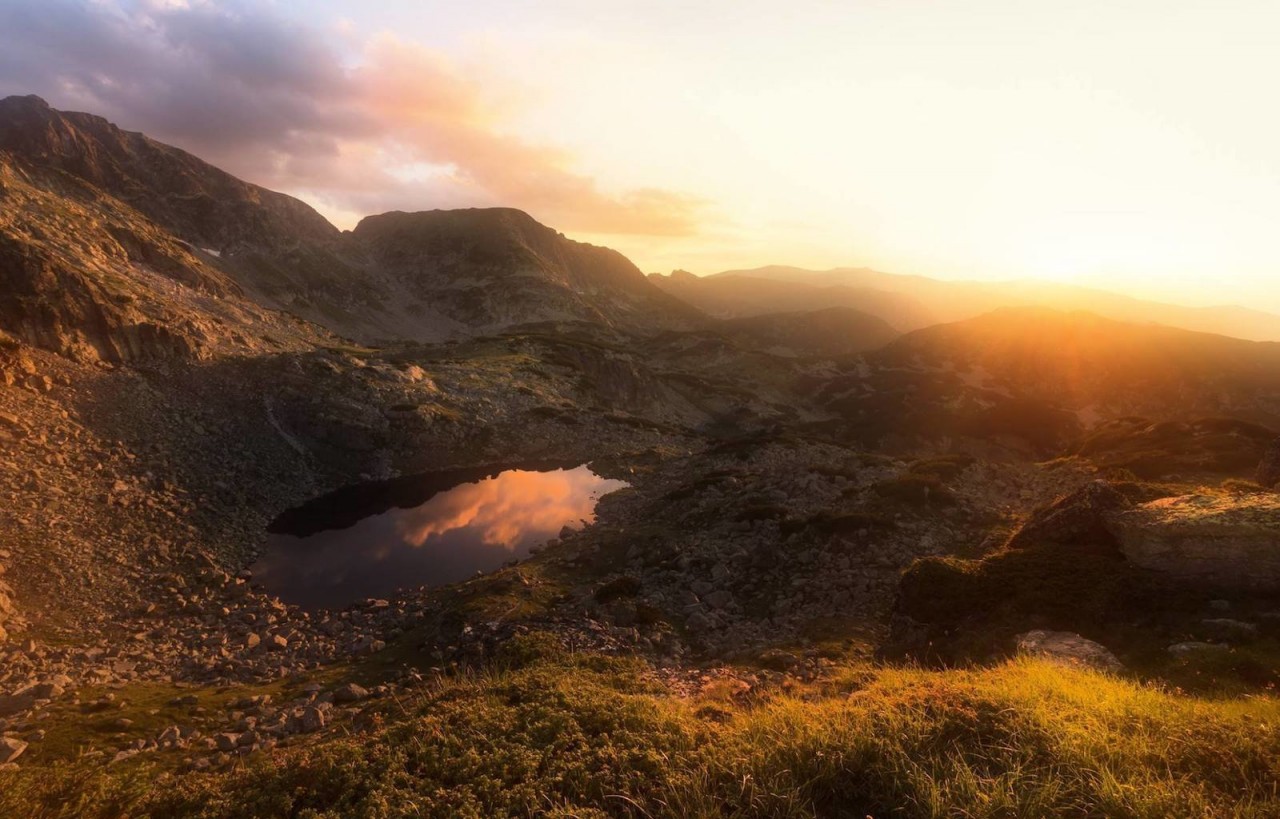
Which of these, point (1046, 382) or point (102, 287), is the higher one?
point (102, 287)

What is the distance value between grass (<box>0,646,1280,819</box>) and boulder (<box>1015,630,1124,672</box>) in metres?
2.90

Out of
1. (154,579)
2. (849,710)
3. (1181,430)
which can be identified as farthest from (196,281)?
(1181,430)

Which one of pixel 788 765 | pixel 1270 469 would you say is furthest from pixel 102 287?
pixel 1270 469

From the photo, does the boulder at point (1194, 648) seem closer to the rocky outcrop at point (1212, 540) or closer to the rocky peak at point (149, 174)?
the rocky outcrop at point (1212, 540)

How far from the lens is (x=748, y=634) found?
21.5 m

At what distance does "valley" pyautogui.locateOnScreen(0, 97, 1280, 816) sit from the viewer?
863 centimetres

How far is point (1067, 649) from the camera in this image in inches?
573

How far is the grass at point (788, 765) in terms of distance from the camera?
7.62 meters

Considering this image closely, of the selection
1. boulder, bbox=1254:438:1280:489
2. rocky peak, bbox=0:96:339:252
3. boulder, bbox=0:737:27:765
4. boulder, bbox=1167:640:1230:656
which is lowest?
boulder, bbox=0:737:27:765

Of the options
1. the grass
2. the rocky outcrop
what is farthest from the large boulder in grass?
the grass

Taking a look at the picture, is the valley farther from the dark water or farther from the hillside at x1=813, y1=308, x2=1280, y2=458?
the hillside at x1=813, y1=308, x2=1280, y2=458

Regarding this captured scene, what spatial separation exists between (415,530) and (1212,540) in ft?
132

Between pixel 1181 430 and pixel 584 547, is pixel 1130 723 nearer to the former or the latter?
pixel 584 547

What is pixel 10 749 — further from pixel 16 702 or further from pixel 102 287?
pixel 102 287
